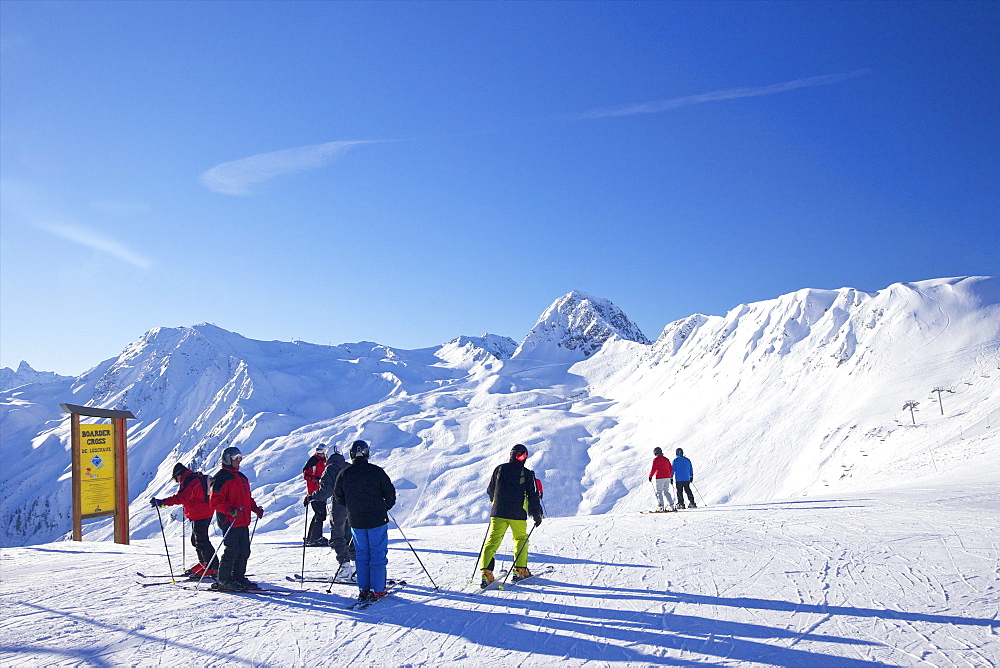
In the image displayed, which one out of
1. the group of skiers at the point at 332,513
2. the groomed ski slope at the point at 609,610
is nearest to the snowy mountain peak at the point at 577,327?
the groomed ski slope at the point at 609,610

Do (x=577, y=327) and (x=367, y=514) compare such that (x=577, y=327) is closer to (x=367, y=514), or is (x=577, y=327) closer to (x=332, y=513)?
(x=332, y=513)

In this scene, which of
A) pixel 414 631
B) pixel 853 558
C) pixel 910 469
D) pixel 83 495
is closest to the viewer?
pixel 414 631

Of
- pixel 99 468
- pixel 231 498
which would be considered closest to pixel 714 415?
pixel 99 468

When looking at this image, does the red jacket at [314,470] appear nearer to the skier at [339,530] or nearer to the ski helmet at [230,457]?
the skier at [339,530]

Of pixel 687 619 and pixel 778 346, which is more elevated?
pixel 778 346

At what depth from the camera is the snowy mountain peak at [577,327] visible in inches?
5246

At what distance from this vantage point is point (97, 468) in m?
15.0

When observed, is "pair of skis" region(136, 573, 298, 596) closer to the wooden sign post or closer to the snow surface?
the snow surface

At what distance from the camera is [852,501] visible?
13258mm

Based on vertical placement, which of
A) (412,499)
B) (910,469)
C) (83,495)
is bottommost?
(412,499)

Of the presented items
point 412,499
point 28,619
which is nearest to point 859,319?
point 412,499

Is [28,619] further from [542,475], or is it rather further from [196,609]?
[542,475]

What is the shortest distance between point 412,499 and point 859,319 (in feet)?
130

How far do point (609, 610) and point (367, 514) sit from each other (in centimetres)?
296
